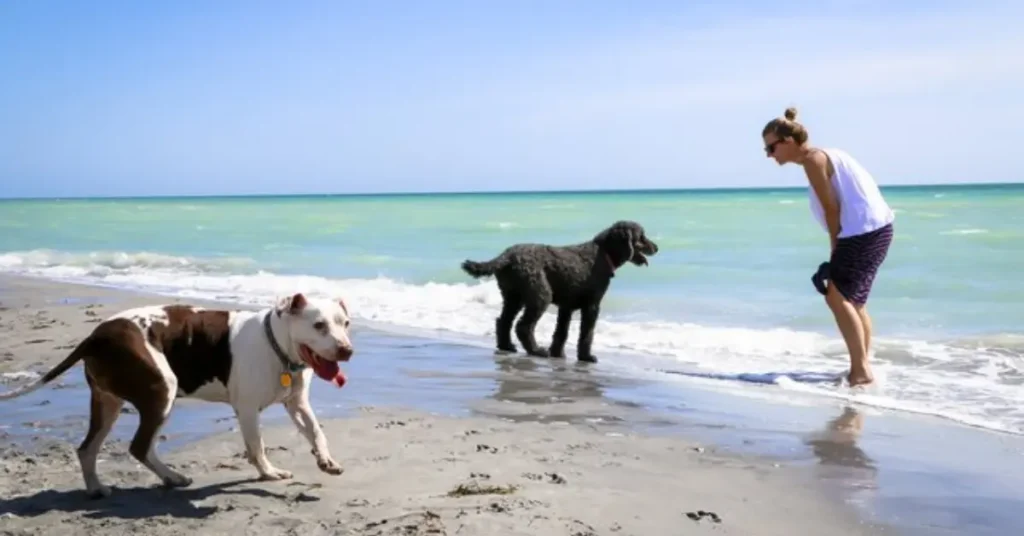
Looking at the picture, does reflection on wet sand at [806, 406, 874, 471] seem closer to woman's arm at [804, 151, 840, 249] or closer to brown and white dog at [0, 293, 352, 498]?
woman's arm at [804, 151, 840, 249]

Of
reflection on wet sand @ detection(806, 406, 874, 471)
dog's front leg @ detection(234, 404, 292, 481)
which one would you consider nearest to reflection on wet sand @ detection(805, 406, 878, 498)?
reflection on wet sand @ detection(806, 406, 874, 471)

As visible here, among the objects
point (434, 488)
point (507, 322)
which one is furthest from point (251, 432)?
point (507, 322)

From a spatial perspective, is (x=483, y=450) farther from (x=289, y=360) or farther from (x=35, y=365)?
(x=35, y=365)

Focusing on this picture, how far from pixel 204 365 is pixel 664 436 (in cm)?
272

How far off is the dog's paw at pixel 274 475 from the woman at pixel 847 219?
190 inches

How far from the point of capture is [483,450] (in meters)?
5.25

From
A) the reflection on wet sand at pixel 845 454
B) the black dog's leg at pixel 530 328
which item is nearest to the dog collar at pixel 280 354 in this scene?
the reflection on wet sand at pixel 845 454

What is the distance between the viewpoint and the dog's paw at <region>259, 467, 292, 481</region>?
4574mm

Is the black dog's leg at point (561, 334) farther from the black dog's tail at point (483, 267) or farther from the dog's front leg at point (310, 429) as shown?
the dog's front leg at point (310, 429)

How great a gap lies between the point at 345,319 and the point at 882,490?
8.62 feet

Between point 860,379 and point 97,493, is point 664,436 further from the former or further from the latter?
point 97,493

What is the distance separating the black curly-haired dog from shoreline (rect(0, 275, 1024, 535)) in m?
0.49

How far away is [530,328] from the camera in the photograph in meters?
9.29

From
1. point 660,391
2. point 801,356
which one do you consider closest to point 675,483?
point 660,391
